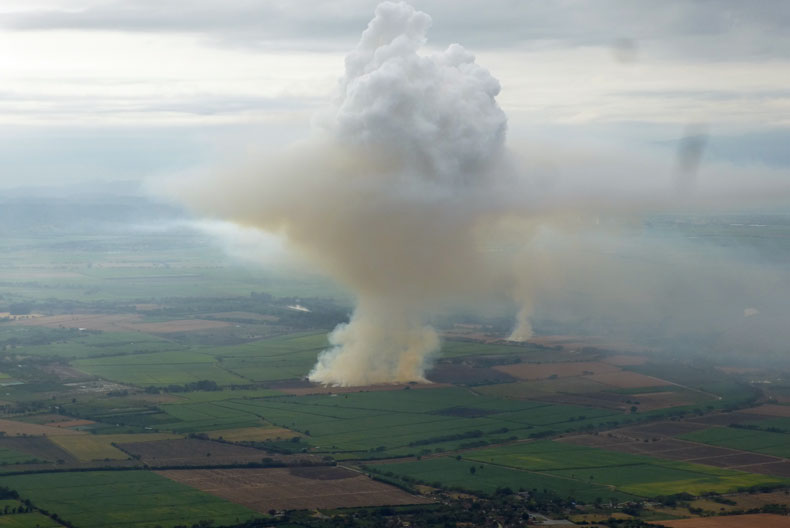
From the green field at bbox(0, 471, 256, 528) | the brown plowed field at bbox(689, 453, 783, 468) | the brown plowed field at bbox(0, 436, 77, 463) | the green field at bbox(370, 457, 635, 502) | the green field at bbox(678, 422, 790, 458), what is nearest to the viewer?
the green field at bbox(0, 471, 256, 528)

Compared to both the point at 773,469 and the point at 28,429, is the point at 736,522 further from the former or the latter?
the point at 28,429

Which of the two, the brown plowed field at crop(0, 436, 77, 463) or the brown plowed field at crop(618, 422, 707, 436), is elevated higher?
the brown plowed field at crop(618, 422, 707, 436)

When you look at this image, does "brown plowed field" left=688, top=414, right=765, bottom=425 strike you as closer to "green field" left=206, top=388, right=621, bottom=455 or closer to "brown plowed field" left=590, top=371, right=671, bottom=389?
"green field" left=206, top=388, right=621, bottom=455

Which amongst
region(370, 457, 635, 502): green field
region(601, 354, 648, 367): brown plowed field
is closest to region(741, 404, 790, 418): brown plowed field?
region(601, 354, 648, 367): brown plowed field

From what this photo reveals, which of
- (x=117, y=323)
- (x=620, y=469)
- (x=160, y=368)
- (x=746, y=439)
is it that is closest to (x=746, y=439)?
(x=746, y=439)

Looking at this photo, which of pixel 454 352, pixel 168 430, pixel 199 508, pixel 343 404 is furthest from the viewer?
pixel 454 352

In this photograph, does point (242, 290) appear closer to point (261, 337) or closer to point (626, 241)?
point (261, 337)

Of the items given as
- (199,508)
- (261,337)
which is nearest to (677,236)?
(261,337)
